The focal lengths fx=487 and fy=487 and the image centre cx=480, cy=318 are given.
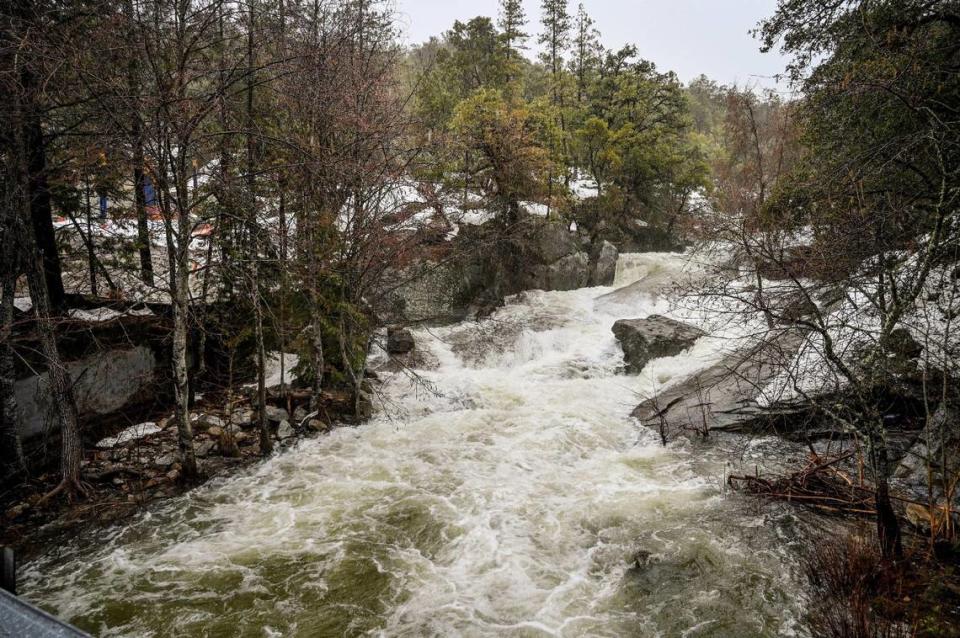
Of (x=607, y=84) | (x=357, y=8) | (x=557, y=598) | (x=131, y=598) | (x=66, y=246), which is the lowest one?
(x=557, y=598)

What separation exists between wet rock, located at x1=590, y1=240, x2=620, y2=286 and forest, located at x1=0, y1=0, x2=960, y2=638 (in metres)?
6.65

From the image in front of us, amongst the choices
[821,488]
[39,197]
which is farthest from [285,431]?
[821,488]

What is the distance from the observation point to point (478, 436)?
9469 millimetres

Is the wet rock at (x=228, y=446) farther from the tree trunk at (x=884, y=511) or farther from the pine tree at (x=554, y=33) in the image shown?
the pine tree at (x=554, y=33)

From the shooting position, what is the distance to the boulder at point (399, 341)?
44.5 feet

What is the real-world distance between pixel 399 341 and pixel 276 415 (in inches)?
191

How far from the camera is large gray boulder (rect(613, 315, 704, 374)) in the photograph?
1272 cm

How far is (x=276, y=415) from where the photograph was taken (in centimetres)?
930

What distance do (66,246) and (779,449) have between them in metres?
12.4

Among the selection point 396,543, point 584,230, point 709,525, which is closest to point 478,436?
point 396,543

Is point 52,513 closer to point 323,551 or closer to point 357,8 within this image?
point 323,551

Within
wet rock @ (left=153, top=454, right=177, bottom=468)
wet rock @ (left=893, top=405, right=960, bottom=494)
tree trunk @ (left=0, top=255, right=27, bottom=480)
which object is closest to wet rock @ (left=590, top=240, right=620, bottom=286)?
wet rock @ (left=893, top=405, right=960, bottom=494)

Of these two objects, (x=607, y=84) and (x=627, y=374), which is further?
(x=607, y=84)

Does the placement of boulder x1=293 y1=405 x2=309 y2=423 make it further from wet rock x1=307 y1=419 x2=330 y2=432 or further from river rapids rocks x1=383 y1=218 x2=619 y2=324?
river rapids rocks x1=383 y1=218 x2=619 y2=324
